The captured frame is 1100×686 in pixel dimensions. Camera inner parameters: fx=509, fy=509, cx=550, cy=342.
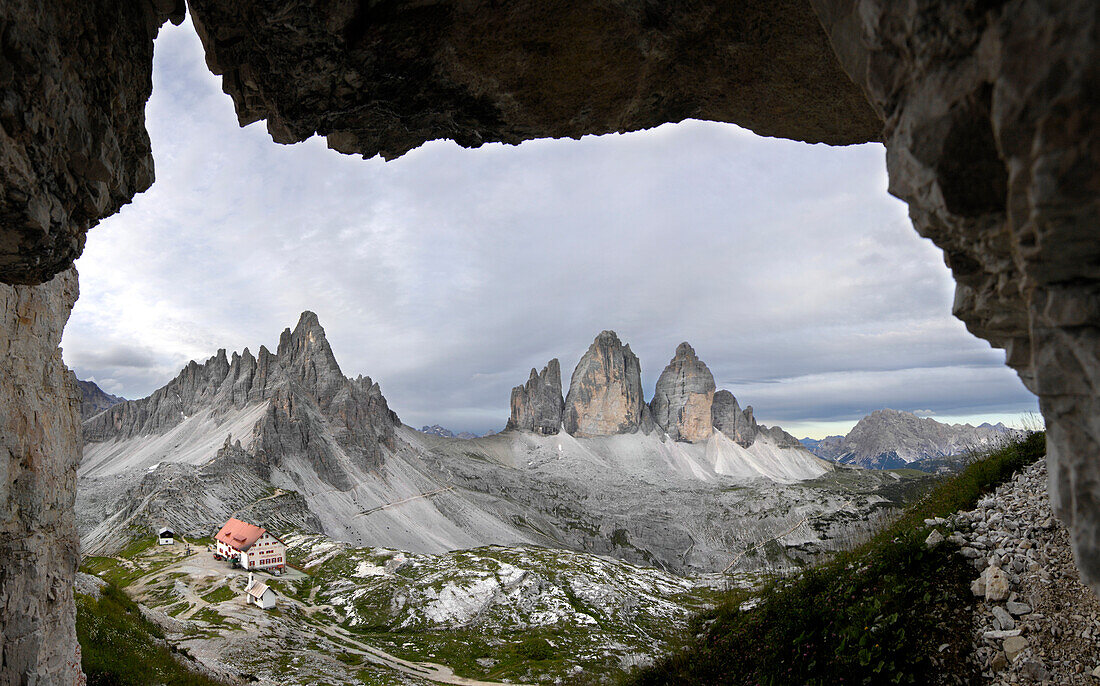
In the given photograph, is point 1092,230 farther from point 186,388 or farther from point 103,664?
point 186,388

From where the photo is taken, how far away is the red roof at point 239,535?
65.5 meters

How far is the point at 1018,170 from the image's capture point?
3199 mm

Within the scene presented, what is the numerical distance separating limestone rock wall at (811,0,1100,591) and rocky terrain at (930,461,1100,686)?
742 cm

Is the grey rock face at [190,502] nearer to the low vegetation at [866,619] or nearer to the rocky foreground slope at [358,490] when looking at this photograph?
the rocky foreground slope at [358,490]

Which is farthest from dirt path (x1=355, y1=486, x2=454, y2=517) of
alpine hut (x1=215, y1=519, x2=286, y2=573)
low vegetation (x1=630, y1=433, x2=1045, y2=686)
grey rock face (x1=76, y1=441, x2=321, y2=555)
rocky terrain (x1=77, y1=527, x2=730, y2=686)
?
low vegetation (x1=630, y1=433, x2=1045, y2=686)

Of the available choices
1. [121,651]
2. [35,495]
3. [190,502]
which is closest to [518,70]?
[35,495]

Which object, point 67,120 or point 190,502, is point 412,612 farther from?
point 67,120

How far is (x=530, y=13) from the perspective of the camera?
7832mm

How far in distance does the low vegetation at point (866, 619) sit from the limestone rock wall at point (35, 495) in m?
14.2

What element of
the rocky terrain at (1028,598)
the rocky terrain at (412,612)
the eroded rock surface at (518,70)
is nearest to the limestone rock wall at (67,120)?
the eroded rock surface at (518,70)

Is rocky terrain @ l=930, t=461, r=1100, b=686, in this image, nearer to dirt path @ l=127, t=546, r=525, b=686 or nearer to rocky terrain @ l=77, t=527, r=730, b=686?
rocky terrain @ l=77, t=527, r=730, b=686

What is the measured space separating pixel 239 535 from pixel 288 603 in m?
17.5

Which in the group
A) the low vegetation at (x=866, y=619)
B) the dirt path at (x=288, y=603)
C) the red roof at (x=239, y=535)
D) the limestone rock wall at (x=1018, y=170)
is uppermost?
the limestone rock wall at (x=1018, y=170)

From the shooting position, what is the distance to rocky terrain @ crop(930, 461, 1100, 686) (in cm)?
838
